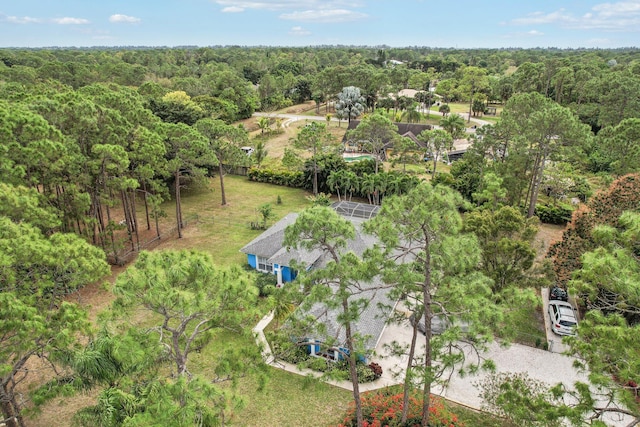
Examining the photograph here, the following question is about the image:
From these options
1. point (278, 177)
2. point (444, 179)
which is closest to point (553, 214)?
point (444, 179)

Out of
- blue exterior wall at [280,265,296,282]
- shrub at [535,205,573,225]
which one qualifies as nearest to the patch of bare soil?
shrub at [535,205,573,225]

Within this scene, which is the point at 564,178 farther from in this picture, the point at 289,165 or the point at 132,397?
the point at 132,397

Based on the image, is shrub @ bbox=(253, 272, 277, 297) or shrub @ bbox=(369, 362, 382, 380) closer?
shrub @ bbox=(369, 362, 382, 380)

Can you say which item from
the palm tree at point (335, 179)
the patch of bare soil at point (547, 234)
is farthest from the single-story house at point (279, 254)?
the patch of bare soil at point (547, 234)

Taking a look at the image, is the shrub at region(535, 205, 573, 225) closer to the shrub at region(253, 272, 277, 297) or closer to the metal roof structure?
the metal roof structure

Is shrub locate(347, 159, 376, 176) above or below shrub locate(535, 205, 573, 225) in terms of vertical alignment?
above

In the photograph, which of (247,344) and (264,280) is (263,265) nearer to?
(264,280)
